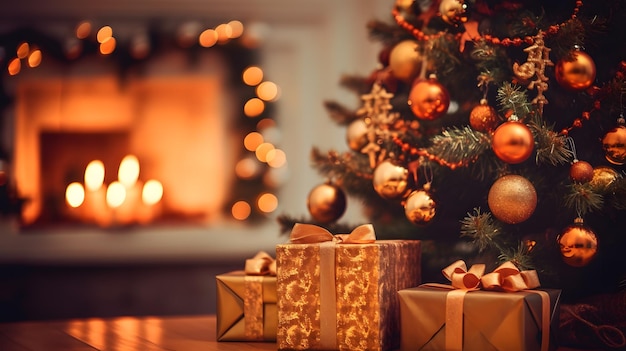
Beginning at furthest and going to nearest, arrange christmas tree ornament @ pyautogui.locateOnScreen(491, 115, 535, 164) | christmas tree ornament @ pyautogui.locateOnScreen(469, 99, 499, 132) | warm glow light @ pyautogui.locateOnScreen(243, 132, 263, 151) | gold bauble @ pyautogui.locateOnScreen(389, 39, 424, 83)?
1. warm glow light @ pyautogui.locateOnScreen(243, 132, 263, 151)
2. gold bauble @ pyautogui.locateOnScreen(389, 39, 424, 83)
3. christmas tree ornament @ pyautogui.locateOnScreen(469, 99, 499, 132)
4. christmas tree ornament @ pyautogui.locateOnScreen(491, 115, 535, 164)

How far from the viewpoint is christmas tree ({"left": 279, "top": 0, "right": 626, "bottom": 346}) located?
1.15m

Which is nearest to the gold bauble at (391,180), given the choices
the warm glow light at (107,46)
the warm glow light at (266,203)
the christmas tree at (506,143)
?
the christmas tree at (506,143)

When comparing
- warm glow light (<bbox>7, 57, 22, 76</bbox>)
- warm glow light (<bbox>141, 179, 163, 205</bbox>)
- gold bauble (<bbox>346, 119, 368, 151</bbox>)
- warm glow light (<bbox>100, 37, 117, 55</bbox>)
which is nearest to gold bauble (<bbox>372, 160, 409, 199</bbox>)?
gold bauble (<bbox>346, 119, 368, 151</bbox>)

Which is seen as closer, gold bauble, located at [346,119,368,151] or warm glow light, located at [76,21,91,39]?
gold bauble, located at [346,119,368,151]

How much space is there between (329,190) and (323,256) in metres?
0.37

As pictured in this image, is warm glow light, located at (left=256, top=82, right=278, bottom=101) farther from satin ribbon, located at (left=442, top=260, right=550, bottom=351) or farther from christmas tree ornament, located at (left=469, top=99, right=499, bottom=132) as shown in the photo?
satin ribbon, located at (left=442, top=260, right=550, bottom=351)

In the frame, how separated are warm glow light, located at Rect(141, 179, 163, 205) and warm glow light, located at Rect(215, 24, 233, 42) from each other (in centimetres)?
56

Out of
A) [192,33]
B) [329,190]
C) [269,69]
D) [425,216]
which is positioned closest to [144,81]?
[192,33]

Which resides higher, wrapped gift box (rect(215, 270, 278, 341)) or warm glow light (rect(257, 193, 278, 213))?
warm glow light (rect(257, 193, 278, 213))

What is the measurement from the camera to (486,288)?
1044mm

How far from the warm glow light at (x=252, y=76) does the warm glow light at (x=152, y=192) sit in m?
0.48

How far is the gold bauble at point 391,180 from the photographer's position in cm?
131

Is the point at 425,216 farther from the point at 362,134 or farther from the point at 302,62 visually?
the point at 302,62

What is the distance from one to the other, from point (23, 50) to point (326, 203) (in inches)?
66.2
